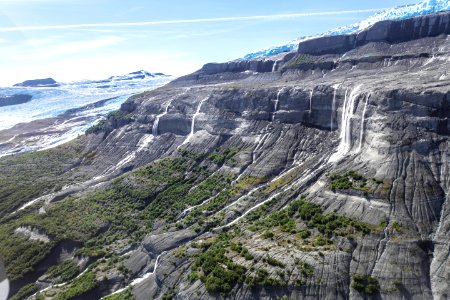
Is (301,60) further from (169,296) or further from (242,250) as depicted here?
(169,296)

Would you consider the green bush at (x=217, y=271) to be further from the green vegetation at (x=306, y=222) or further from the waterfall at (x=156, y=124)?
the waterfall at (x=156, y=124)

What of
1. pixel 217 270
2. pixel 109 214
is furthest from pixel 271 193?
pixel 109 214

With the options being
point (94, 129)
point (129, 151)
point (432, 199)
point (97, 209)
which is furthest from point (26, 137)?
point (432, 199)

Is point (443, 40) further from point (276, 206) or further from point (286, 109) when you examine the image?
point (276, 206)

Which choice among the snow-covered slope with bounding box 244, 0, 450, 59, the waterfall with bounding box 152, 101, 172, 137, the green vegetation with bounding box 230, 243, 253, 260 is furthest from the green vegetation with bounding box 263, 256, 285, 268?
the snow-covered slope with bounding box 244, 0, 450, 59

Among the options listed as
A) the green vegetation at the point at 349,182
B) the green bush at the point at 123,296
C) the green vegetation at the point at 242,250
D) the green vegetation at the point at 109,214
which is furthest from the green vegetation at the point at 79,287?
the green vegetation at the point at 349,182

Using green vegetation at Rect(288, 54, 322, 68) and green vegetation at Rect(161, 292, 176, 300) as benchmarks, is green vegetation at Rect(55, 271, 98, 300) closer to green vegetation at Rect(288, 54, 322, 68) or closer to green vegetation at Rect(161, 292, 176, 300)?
green vegetation at Rect(161, 292, 176, 300)
